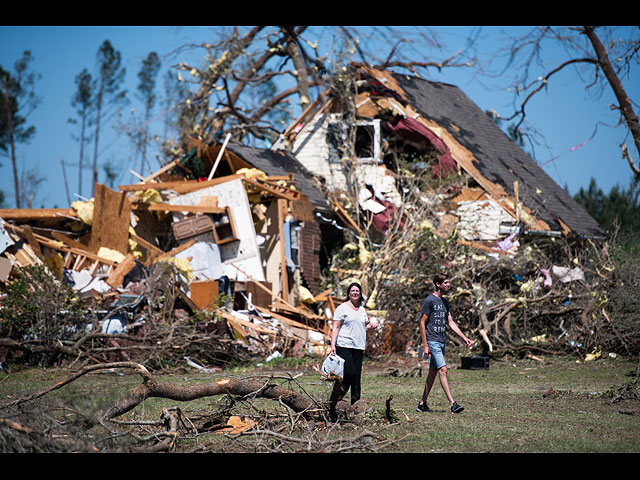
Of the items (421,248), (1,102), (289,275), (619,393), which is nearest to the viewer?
(619,393)

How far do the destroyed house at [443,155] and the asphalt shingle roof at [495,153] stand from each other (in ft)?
0.13

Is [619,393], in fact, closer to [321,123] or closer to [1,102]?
[321,123]

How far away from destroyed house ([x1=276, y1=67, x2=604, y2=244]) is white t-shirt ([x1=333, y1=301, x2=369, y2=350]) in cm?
913

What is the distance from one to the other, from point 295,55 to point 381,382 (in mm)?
17162

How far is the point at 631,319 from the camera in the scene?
13.2 metres

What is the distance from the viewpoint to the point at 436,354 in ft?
28.0

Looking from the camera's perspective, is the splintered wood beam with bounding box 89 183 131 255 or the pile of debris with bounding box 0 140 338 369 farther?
the splintered wood beam with bounding box 89 183 131 255

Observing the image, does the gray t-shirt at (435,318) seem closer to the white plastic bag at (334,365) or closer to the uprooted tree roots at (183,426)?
the white plastic bag at (334,365)

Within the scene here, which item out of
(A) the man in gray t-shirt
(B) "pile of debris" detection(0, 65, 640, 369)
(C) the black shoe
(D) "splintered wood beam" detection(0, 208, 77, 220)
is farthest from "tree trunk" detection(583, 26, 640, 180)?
(D) "splintered wood beam" detection(0, 208, 77, 220)

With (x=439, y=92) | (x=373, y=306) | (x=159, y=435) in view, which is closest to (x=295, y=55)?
(x=439, y=92)

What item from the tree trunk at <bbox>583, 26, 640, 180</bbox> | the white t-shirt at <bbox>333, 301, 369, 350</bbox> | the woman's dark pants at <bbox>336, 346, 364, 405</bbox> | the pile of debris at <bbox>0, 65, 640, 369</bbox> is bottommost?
the woman's dark pants at <bbox>336, 346, 364, 405</bbox>

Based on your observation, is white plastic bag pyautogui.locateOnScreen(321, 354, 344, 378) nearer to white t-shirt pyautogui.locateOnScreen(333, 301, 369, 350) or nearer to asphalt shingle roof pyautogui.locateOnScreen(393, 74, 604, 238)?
white t-shirt pyautogui.locateOnScreen(333, 301, 369, 350)

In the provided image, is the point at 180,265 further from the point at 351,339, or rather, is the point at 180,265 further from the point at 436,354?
the point at 436,354

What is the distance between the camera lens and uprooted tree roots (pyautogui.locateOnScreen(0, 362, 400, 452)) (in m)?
5.90
